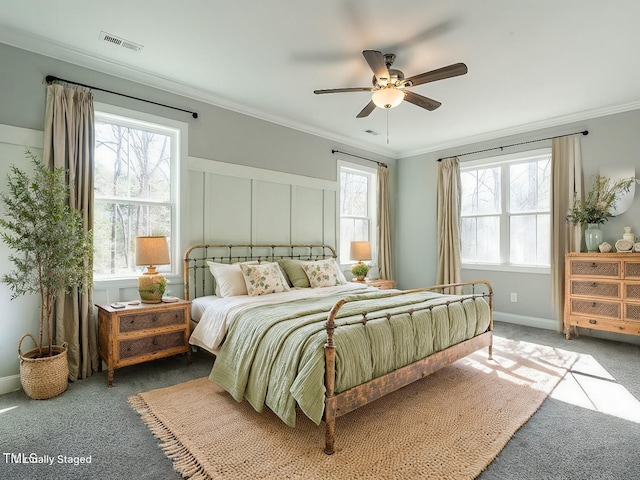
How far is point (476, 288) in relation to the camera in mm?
5539

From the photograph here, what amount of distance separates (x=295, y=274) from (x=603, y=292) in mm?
3660

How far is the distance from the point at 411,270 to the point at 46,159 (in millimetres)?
5441

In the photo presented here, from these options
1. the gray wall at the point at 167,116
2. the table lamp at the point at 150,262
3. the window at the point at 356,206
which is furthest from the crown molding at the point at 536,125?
the table lamp at the point at 150,262

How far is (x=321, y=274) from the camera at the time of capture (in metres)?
4.25

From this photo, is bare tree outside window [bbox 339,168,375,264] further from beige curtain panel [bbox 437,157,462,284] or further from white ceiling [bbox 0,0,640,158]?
white ceiling [bbox 0,0,640,158]

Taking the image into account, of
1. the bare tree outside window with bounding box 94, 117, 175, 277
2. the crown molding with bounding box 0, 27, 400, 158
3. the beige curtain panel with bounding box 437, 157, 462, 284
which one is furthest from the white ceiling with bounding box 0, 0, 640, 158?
the beige curtain panel with bounding box 437, 157, 462, 284

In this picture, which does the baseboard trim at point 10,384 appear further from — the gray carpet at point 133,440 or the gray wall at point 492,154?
the gray wall at point 492,154

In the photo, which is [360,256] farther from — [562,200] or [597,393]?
[597,393]

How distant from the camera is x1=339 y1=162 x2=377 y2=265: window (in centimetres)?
571

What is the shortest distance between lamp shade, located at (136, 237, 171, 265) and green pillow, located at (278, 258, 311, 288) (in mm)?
1466

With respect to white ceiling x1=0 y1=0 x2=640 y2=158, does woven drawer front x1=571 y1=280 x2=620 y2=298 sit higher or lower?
lower

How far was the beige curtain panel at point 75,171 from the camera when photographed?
2.97m

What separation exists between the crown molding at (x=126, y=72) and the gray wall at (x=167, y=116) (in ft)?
0.16

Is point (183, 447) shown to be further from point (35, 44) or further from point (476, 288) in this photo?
point (476, 288)
